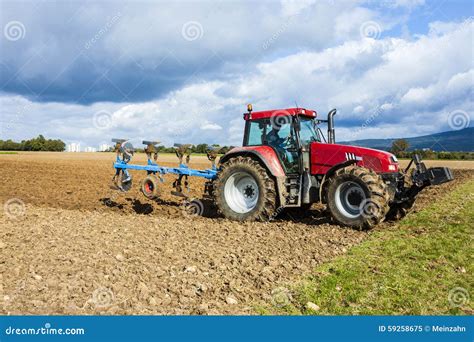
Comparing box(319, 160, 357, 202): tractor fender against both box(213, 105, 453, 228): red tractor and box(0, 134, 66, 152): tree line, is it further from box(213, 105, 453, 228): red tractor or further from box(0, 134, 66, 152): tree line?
box(0, 134, 66, 152): tree line

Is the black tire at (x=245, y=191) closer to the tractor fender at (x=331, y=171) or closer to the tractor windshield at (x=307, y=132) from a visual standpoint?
the tractor fender at (x=331, y=171)

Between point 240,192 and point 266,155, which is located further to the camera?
point 240,192

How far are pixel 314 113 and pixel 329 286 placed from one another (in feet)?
15.6

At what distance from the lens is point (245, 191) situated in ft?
30.5

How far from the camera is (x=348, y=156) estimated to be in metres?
8.38

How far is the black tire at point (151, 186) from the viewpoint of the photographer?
393 inches

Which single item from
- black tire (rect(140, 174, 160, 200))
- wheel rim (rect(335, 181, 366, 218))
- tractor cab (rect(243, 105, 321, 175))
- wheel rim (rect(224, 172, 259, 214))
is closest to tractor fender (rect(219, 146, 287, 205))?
tractor cab (rect(243, 105, 321, 175))

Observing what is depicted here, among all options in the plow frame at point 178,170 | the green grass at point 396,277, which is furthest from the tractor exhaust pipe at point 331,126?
the plow frame at point 178,170

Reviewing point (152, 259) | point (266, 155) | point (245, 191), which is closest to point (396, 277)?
point (152, 259)

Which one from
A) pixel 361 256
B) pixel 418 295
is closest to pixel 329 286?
pixel 418 295

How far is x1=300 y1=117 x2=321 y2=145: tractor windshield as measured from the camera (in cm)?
878

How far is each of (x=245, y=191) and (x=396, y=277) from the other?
4.36 m

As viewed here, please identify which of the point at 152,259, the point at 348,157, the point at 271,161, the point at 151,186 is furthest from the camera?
the point at 151,186

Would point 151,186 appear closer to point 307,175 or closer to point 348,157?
point 307,175
